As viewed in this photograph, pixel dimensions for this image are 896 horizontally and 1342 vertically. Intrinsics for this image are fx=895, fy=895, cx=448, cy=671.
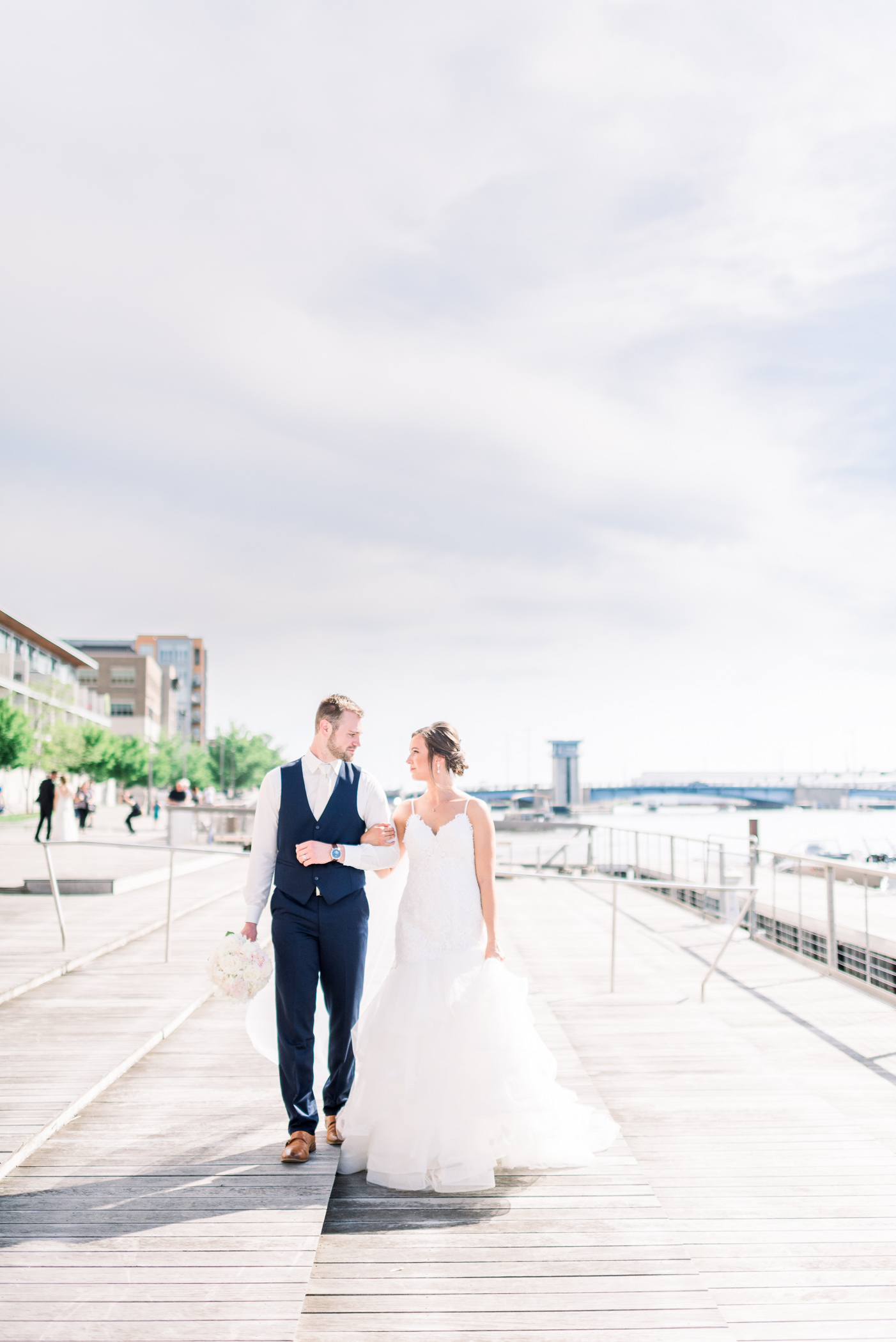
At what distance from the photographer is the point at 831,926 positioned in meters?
10.0

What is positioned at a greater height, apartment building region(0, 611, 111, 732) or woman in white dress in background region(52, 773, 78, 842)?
apartment building region(0, 611, 111, 732)

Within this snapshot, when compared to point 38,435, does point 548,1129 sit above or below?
below

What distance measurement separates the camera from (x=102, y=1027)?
232 inches

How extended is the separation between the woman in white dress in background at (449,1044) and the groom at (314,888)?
0.13m

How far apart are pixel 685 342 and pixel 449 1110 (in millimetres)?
12582

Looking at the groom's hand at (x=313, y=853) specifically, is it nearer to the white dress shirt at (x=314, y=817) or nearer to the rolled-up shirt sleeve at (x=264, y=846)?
the white dress shirt at (x=314, y=817)

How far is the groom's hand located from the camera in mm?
3607

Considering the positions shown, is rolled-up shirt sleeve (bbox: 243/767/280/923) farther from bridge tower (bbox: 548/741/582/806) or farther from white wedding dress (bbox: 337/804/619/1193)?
bridge tower (bbox: 548/741/582/806)

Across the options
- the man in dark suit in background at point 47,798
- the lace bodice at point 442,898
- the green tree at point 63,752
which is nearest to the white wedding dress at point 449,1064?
the lace bodice at point 442,898

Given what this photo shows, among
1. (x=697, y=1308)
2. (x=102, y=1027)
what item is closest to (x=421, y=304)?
(x=102, y=1027)

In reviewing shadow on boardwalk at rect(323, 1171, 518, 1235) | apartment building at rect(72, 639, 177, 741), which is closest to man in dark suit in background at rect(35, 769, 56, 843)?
shadow on boardwalk at rect(323, 1171, 518, 1235)

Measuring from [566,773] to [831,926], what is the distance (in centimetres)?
10357

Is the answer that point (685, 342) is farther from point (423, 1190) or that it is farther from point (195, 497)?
point (195, 497)

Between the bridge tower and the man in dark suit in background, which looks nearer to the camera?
the man in dark suit in background
